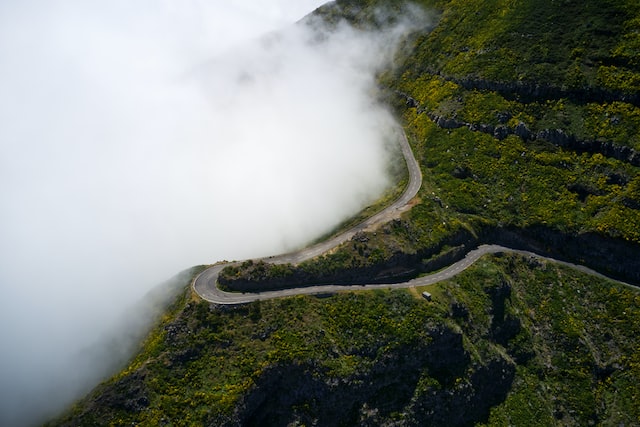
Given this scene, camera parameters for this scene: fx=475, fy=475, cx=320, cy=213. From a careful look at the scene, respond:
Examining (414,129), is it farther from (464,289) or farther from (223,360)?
(223,360)

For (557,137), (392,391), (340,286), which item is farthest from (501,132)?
(392,391)

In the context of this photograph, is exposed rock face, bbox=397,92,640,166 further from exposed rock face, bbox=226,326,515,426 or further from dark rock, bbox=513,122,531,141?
exposed rock face, bbox=226,326,515,426

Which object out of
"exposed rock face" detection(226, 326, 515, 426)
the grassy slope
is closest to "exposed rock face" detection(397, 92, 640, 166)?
the grassy slope

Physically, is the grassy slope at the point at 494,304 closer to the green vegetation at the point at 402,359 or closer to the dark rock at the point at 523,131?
the green vegetation at the point at 402,359

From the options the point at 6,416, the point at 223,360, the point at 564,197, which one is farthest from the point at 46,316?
the point at 564,197

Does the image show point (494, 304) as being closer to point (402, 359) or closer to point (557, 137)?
point (402, 359)
